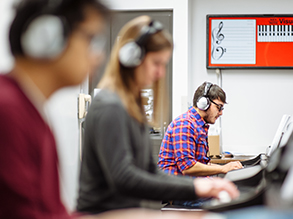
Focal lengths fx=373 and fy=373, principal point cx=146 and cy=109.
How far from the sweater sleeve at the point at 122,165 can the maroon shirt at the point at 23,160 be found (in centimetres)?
34

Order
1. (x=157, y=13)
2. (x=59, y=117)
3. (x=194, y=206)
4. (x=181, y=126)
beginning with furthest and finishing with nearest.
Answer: (x=157, y=13) → (x=59, y=117) → (x=181, y=126) → (x=194, y=206)

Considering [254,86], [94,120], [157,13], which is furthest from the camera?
[254,86]

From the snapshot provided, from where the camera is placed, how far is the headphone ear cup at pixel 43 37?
64 centimetres

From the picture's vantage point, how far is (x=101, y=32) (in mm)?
728

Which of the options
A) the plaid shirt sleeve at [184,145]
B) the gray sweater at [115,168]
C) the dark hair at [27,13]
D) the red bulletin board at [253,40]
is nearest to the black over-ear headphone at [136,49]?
the gray sweater at [115,168]

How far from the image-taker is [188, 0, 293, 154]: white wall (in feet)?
13.8

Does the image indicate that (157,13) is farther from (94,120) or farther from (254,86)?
(94,120)

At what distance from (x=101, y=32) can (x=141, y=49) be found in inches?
16.3

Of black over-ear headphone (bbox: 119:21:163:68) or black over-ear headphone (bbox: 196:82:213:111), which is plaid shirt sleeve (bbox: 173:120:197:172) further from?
black over-ear headphone (bbox: 119:21:163:68)

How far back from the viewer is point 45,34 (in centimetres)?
65

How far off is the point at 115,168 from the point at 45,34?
44 centimetres

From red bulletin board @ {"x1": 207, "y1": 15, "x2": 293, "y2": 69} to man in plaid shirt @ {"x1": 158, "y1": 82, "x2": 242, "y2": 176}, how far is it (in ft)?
5.86

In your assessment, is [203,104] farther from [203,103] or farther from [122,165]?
[122,165]

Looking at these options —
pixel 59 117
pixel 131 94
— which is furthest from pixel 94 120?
pixel 59 117
